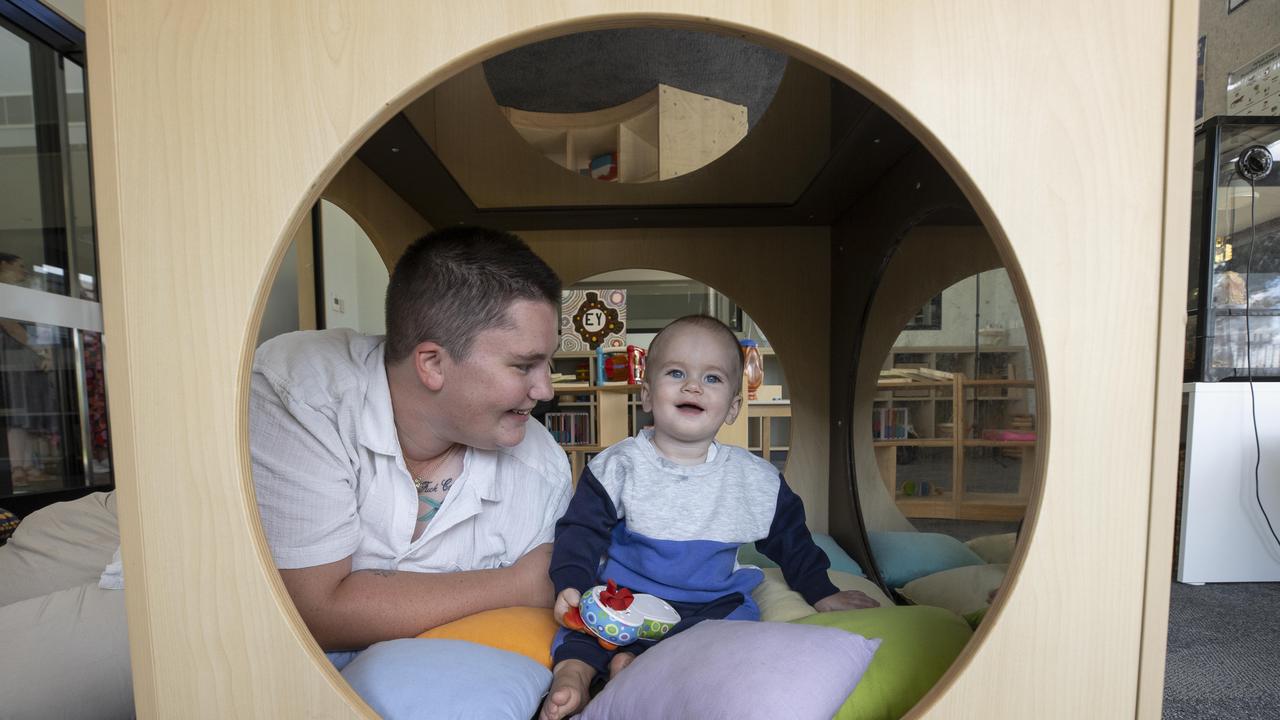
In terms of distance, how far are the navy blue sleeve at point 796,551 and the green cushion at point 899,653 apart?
0.22 meters

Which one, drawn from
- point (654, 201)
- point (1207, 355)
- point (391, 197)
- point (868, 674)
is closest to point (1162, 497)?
point (868, 674)

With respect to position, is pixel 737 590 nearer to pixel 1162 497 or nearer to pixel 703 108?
pixel 1162 497

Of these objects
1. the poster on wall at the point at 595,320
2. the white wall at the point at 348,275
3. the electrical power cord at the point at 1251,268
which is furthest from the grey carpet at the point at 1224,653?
the poster on wall at the point at 595,320

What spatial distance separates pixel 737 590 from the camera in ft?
3.86

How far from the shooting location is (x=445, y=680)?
0.79 m

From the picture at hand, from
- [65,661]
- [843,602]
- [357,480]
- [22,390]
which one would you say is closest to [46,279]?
[22,390]

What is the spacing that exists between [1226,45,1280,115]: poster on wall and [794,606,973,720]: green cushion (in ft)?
12.4

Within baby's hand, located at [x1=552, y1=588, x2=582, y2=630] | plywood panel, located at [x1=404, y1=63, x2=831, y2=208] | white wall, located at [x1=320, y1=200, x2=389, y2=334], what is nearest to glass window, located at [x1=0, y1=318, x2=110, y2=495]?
white wall, located at [x1=320, y1=200, x2=389, y2=334]

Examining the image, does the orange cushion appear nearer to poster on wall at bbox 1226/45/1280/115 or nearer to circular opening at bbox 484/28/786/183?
circular opening at bbox 484/28/786/183

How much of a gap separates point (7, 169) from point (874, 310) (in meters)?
3.14

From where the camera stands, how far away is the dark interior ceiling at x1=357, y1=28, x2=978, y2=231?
51.8 inches

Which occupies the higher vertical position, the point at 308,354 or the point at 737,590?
the point at 308,354

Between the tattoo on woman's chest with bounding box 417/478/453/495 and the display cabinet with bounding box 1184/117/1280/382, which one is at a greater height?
the display cabinet with bounding box 1184/117/1280/382

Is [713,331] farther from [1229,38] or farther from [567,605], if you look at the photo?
[1229,38]
